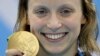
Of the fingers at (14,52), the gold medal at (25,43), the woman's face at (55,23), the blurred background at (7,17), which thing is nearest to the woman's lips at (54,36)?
the woman's face at (55,23)

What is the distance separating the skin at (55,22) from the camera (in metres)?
1.54

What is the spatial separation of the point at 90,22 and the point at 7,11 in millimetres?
617

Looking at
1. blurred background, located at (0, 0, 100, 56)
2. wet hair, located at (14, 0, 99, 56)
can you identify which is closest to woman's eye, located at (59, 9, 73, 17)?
wet hair, located at (14, 0, 99, 56)

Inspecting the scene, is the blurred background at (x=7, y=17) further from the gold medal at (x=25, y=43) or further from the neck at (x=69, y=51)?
the gold medal at (x=25, y=43)

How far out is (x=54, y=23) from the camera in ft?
4.99

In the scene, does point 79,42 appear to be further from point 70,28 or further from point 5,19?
point 5,19

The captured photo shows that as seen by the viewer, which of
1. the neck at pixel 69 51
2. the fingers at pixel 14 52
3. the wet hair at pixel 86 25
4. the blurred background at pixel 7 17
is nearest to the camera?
the fingers at pixel 14 52

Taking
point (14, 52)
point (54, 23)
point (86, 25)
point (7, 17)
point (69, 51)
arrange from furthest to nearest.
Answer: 1. point (7, 17)
2. point (86, 25)
3. point (69, 51)
4. point (54, 23)
5. point (14, 52)

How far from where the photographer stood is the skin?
5.05 feet

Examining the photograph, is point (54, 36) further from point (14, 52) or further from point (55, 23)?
point (14, 52)

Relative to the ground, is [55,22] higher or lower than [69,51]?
higher

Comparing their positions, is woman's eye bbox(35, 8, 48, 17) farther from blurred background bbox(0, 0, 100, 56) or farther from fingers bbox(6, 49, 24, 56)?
blurred background bbox(0, 0, 100, 56)

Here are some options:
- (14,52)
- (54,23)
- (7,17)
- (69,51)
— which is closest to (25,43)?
(14,52)

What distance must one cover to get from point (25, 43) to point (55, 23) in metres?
0.17
